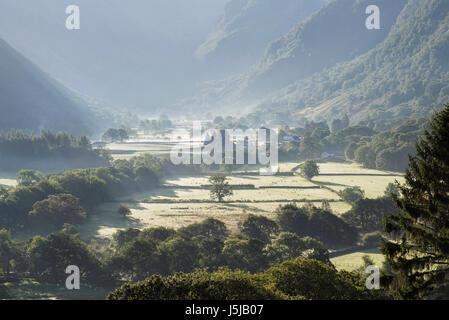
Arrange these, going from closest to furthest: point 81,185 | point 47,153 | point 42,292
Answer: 1. point 42,292
2. point 81,185
3. point 47,153

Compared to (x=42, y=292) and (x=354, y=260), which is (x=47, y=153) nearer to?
(x=42, y=292)

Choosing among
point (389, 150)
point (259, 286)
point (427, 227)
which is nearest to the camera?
point (427, 227)

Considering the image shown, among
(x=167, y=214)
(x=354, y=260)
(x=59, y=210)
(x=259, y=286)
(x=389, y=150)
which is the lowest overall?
(x=354, y=260)

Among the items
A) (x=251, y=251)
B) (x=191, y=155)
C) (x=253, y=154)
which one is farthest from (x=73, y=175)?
(x=253, y=154)

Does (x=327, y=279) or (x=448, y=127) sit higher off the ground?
(x=448, y=127)

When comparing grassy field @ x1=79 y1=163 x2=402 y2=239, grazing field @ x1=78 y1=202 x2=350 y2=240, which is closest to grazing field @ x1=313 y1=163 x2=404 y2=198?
grassy field @ x1=79 y1=163 x2=402 y2=239

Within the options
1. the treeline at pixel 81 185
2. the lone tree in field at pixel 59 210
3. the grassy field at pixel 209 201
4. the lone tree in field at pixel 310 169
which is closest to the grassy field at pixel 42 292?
the grassy field at pixel 209 201

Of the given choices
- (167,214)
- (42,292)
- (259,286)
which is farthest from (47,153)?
(259,286)
